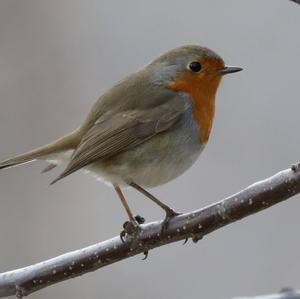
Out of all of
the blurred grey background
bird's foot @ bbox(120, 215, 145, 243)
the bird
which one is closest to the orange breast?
the bird

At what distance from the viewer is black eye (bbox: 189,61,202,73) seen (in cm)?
448

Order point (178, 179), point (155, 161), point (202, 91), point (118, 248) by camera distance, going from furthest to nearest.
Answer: point (178, 179) → point (202, 91) → point (155, 161) → point (118, 248)

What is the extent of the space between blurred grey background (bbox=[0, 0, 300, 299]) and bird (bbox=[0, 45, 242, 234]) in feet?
5.40

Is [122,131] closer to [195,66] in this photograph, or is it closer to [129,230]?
[195,66]

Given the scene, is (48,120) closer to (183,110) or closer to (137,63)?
(137,63)

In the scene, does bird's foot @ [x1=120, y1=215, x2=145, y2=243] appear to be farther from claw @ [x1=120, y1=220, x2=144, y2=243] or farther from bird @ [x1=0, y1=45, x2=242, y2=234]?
bird @ [x1=0, y1=45, x2=242, y2=234]

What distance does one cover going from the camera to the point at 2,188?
21.8ft

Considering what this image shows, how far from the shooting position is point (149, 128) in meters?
4.26

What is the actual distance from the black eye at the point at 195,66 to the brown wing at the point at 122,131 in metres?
0.27

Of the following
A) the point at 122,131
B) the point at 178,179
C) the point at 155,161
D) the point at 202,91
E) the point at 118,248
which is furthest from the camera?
the point at 178,179

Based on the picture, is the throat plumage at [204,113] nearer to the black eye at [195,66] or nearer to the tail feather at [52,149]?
the black eye at [195,66]

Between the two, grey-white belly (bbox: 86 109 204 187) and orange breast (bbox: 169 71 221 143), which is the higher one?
orange breast (bbox: 169 71 221 143)

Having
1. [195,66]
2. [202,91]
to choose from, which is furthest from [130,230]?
[195,66]

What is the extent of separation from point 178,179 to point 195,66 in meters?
1.95
